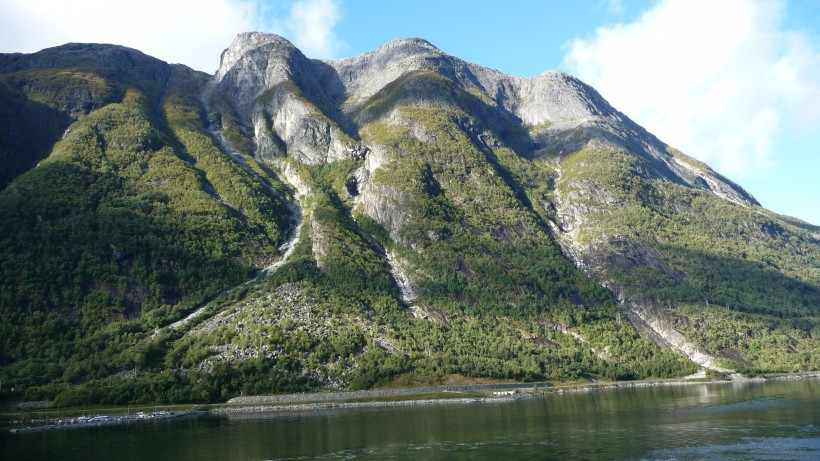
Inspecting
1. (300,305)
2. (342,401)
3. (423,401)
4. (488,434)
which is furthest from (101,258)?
(488,434)

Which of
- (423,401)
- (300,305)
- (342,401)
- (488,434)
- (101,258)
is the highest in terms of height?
(101,258)

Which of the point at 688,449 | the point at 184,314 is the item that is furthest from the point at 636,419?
the point at 184,314

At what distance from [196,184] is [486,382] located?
12537 cm

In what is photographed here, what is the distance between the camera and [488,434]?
73.7m

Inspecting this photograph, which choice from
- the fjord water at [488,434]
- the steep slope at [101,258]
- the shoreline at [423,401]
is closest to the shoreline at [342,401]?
the shoreline at [423,401]

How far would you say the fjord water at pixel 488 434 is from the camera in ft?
205

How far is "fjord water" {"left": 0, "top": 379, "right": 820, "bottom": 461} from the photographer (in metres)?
62.5

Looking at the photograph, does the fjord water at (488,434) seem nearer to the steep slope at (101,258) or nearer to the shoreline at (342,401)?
the shoreline at (342,401)

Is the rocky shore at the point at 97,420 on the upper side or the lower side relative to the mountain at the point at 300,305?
lower

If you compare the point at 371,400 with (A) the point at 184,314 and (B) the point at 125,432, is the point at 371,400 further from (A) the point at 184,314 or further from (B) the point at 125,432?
(A) the point at 184,314

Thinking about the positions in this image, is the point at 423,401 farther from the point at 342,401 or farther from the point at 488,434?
the point at 488,434

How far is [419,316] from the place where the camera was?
520 ft

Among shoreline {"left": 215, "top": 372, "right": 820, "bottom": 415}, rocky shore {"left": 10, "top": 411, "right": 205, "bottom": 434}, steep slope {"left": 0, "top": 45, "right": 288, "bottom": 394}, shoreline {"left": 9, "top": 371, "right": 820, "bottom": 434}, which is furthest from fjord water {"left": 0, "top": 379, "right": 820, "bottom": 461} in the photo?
steep slope {"left": 0, "top": 45, "right": 288, "bottom": 394}

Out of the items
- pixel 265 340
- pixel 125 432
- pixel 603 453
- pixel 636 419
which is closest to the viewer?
pixel 603 453
